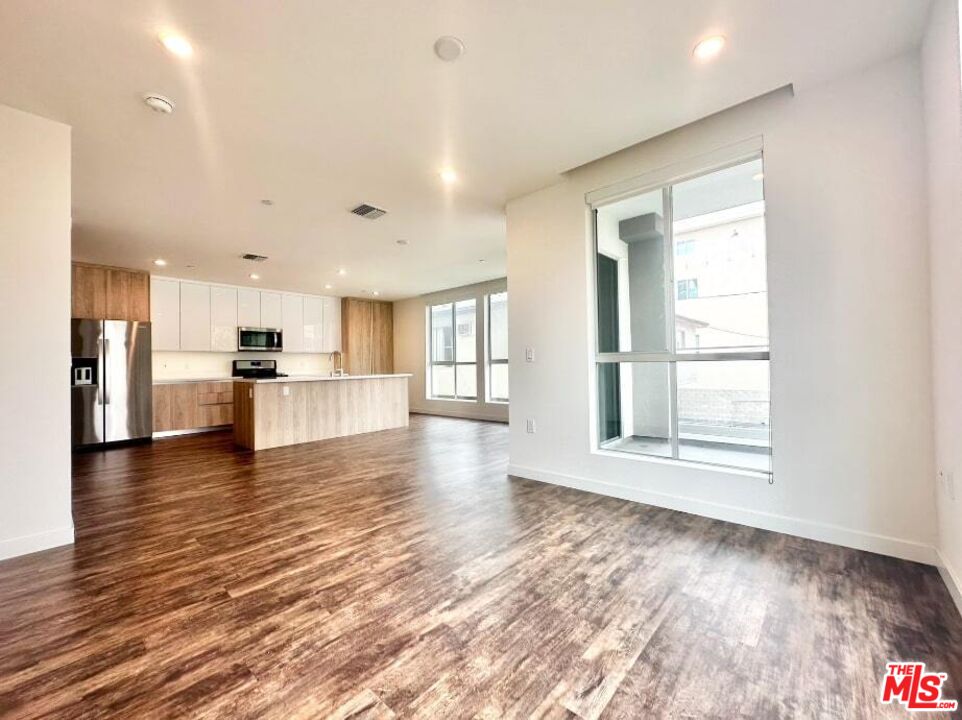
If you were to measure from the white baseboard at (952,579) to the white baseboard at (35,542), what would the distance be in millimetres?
4716

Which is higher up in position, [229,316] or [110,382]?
[229,316]

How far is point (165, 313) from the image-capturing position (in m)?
6.89

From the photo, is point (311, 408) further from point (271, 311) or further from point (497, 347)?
point (497, 347)

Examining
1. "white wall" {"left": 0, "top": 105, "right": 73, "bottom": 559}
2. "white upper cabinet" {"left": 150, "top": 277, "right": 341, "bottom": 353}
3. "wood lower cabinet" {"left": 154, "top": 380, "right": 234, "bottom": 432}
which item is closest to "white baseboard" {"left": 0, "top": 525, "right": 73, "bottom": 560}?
"white wall" {"left": 0, "top": 105, "right": 73, "bottom": 559}

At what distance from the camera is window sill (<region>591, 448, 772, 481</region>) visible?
2.68m

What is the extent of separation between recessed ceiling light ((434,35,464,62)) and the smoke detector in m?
1.65

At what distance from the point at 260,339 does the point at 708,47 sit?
811cm

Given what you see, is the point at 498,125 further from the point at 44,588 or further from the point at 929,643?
the point at 44,588

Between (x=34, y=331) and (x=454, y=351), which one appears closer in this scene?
(x=34, y=331)

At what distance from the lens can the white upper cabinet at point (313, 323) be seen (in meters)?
8.68

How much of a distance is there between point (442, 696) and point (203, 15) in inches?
115

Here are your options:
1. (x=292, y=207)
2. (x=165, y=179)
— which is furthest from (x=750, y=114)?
(x=165, y=179)
